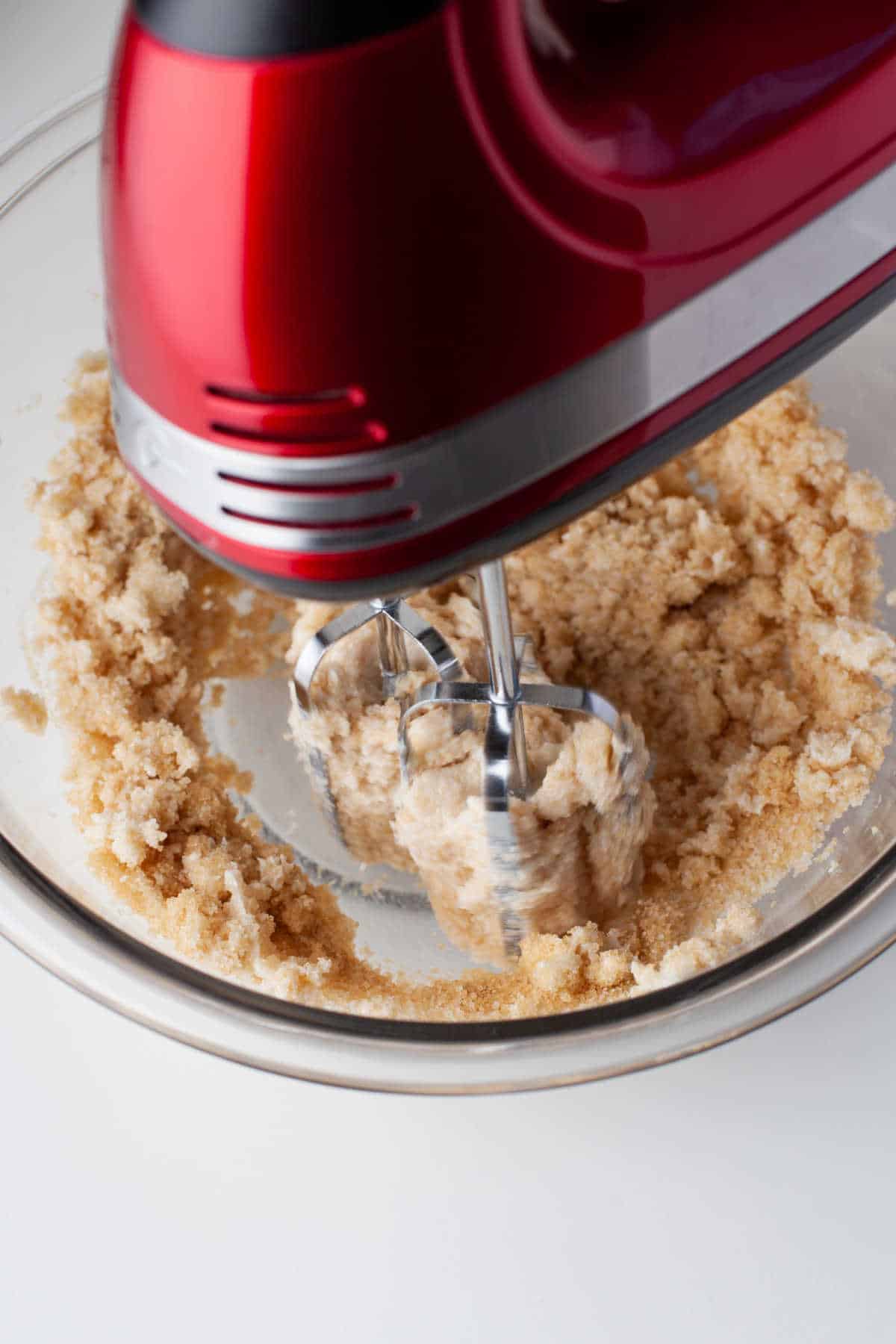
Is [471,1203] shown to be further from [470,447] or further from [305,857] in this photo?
[470,447]

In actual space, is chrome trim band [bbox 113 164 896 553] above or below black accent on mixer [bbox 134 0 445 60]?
below

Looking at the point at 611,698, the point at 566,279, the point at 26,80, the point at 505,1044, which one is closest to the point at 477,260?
the point at 566,279

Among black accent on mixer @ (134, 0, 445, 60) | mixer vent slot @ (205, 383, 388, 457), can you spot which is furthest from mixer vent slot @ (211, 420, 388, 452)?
black accent on mixer @ (134, 0, 445, 60)

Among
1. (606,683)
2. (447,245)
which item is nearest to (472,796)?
(606,683)

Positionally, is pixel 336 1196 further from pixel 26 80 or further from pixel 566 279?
pixel 26 80

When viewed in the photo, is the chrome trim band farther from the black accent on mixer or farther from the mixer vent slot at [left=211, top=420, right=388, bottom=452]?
the black accent on mixer
